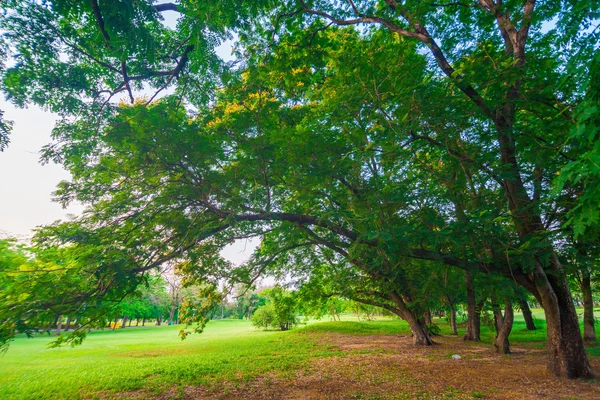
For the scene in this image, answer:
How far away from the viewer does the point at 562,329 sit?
22.9ft

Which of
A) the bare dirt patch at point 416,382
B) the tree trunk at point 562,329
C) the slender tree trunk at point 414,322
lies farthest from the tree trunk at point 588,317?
A: the tree trunk at point 562,329

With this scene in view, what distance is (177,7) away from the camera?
4895 millimetres

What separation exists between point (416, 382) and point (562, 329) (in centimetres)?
369

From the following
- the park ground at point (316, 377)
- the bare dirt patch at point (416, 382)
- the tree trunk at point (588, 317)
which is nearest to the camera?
the bare dirt patch at point (416, 382)

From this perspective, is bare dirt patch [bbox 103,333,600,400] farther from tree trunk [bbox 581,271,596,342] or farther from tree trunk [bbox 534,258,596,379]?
tree trunk [bbox 581,271,596,342]

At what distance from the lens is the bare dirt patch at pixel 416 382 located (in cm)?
639

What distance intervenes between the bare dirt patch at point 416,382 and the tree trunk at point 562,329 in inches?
12.9

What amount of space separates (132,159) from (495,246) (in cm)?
789

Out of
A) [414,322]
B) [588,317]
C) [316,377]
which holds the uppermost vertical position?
[588,317]

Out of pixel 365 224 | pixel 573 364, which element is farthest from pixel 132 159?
pixel 573 364

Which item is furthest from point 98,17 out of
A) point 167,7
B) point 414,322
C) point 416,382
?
point 414,322

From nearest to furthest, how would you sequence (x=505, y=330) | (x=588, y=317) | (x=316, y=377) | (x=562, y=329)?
1. (x=562, y=329)
2. (x=316, y=377)
3. (x=505, y=330)
4. (x=588, y=317)

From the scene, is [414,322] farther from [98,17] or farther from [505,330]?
[98,17]

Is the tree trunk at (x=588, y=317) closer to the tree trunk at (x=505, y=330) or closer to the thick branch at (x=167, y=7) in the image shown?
the tree trunk at (x=505, y=330)
